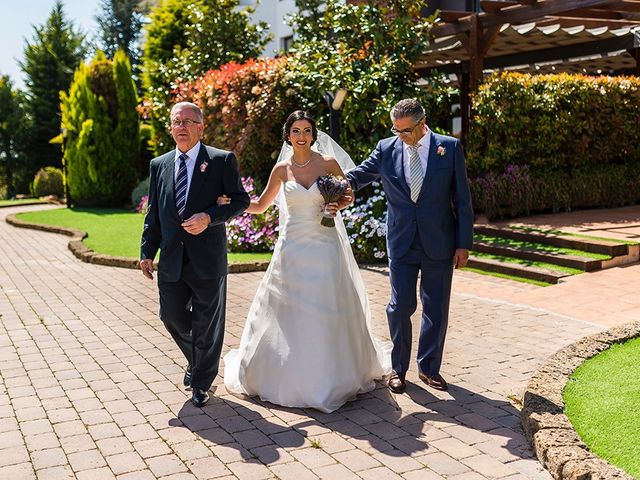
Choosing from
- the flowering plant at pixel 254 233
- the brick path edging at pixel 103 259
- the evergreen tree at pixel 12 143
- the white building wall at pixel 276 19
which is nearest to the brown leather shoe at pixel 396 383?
the brick path edging at pixel 103 259

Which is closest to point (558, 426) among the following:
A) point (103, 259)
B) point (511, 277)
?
point (511, 277)

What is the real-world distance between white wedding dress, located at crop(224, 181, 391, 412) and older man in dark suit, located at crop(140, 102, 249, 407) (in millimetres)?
333

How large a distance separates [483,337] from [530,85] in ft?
23.9

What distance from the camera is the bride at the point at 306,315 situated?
4953 mm

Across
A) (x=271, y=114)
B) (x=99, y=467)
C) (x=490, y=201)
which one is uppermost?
(x=271, y=114)

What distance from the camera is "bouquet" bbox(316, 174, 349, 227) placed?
5098mm

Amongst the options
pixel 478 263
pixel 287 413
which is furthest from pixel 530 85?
pixel 287 413

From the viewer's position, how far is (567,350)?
562 centimetres

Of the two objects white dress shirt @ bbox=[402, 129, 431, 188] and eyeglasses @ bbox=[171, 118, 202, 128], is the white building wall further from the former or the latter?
eyeglasses @ bbox=[171, 118, 202, 128]

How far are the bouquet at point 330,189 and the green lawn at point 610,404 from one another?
6.68ft

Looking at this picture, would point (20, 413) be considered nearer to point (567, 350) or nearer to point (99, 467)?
point (99, 467)

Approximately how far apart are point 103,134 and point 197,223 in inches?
724

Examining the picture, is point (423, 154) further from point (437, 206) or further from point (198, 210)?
point (198, 210)

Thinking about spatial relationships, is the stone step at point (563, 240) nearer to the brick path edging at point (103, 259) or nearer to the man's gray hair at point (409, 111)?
the brick path edging at point (103, 259)
